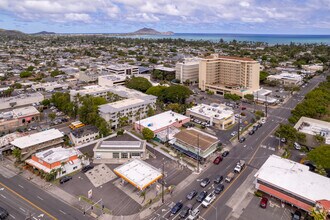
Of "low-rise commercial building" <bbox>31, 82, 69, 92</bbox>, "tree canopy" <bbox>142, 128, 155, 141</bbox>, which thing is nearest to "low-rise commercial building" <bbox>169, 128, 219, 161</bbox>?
"tree canopy" <bbox>142, 128, 155, 141</bbox>

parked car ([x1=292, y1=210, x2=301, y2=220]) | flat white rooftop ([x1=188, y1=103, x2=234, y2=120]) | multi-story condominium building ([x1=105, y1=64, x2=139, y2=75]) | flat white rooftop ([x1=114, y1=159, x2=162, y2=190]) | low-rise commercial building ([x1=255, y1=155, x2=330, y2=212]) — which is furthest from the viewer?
multi-story condominium building ([x1=105, y1=64, x2=139, y2=75])

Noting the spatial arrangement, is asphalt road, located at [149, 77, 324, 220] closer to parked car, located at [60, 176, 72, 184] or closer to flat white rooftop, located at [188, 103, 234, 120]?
flat white rooftop, located at [188, 103, 234, 120]

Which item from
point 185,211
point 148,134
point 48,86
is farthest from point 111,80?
point 185,211

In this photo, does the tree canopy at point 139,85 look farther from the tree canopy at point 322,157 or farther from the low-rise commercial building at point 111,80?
the tree canopy at point 322,157

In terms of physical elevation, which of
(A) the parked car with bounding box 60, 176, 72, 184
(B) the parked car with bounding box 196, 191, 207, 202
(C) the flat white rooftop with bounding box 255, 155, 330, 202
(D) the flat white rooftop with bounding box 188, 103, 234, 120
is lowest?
(B) the parked car with bounding box 196, 191, 207, 202

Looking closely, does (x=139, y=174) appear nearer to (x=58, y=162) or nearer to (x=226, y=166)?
(x=58, y=162)

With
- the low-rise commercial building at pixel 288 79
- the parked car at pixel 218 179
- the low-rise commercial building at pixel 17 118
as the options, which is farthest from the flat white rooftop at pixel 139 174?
the low-rise commercial building at pixel 288 79
